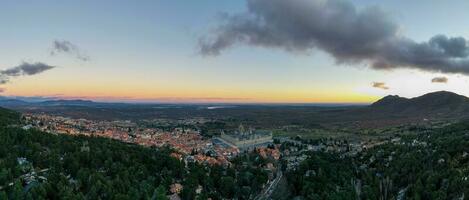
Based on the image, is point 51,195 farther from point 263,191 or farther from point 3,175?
point 263,191

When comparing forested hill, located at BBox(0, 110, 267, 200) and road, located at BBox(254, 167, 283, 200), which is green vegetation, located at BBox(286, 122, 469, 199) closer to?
road, located at BBox(254, 167, 283, 200)

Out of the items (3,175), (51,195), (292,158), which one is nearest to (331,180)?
(292,158)

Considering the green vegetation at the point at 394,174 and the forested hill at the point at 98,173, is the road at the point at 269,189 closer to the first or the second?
the forested hill at the point at 98,173

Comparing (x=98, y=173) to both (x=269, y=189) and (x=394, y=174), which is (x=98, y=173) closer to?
(x=269, y=189)

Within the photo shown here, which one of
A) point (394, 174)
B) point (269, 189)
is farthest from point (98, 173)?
point (394, 174)

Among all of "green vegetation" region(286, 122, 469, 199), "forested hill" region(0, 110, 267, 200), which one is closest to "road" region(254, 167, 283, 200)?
"forested hill" region(0, 110, 267, 200)

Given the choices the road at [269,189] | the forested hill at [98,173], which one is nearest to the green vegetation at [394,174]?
the road at [269,189]

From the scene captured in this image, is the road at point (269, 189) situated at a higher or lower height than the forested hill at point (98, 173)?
lower
